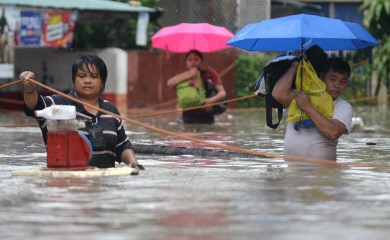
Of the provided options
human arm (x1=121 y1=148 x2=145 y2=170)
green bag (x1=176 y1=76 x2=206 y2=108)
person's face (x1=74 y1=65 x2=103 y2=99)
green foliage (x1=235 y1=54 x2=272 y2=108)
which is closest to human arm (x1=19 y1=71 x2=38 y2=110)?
person's face (x1=74 y1=65 x2=103 y2=99)

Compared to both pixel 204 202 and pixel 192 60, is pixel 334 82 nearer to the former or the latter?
pixel 204 202

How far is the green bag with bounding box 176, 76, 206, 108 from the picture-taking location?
20422mm

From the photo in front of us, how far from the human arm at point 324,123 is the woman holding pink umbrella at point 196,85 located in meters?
9.05

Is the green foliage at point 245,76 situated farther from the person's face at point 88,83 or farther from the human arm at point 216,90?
the person's face at point 88,83

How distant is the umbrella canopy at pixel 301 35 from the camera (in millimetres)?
11930

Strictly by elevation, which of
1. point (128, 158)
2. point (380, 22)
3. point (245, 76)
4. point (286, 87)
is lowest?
point (245, 76)

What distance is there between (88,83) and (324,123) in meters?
2.18

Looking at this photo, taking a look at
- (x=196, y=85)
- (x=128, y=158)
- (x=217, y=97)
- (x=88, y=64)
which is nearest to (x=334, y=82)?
(x=128, y=158)

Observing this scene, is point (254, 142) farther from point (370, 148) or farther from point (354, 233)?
point (354, 233)

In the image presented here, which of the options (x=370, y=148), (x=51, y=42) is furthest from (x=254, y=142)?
(x=51, y=42)

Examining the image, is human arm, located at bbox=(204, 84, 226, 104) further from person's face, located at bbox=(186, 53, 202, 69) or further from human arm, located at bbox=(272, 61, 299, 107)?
human arm, located at bbox=(272, 61, 299, 107)

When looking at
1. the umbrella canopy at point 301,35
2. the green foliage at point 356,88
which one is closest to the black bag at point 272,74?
the umbrella canopy at point 301,35

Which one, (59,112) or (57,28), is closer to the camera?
(59,112)

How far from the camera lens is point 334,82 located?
38.0 ft
